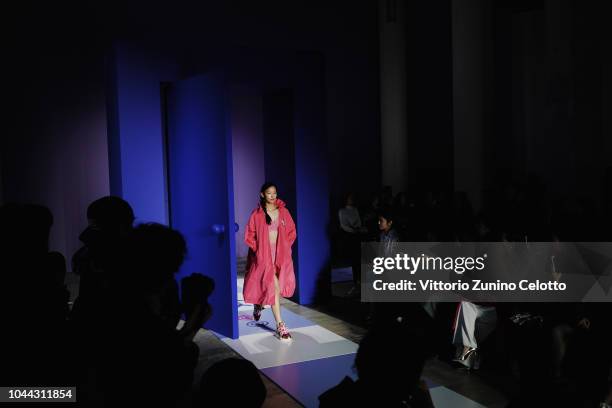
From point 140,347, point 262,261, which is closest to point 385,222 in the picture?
point 262,261

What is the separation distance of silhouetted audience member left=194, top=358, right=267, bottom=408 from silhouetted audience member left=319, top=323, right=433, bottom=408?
295mm

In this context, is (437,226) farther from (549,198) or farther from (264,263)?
(549,198)

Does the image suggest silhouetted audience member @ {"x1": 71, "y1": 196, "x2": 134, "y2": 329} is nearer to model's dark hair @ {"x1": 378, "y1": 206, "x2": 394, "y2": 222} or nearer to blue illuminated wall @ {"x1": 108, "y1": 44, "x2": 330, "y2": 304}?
blue illuminated wall @ {"x1": 108, "y1": 44, "x2": 330, "y2": 304}

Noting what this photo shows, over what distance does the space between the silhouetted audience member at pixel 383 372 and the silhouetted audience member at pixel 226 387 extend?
29 centimetres

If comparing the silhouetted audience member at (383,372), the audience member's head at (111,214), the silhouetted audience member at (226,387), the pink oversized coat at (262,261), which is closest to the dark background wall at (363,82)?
the pink oversized coat at (262,261)

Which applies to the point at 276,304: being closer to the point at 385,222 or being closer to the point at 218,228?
the point at 218,228

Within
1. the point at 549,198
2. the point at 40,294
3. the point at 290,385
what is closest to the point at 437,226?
the point at 290,385

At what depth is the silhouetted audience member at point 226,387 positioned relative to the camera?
1483 mm

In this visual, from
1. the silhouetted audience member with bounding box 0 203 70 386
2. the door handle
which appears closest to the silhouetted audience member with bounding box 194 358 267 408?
the silhouetted audience member with bounding box 0 203 70 386

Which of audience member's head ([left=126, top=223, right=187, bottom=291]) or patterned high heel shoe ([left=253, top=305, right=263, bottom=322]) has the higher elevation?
audience member's head ([left=126, top=223, right=187, bottom=291])

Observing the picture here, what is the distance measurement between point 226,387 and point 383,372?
499 millimetres

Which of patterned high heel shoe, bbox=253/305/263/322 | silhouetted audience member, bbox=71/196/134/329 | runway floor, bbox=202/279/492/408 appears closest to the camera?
silhouetted audience member, bbox=71/196/134/329

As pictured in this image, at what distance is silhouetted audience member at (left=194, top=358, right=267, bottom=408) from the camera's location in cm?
148

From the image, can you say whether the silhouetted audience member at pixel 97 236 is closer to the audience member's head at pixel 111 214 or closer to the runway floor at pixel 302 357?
the audience member's head at pixel 111 214
